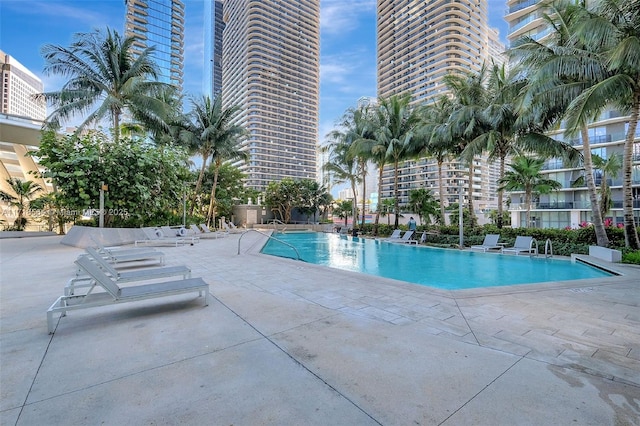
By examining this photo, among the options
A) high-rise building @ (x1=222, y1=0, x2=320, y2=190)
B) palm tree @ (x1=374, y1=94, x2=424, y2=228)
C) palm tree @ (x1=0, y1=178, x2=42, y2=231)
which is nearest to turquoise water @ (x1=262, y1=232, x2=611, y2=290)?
palm tree @ (x1=374, y1=94, x2=424, y2=228)

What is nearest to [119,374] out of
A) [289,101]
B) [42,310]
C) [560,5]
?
[42,310]

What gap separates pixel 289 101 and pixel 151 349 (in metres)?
93.4

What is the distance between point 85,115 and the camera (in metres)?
14.9

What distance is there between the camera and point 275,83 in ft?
286

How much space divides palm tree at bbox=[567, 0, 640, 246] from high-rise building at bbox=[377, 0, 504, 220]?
2424 inches

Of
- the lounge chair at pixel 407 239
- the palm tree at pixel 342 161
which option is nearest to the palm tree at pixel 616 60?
the lounge chair at pixel 407 239

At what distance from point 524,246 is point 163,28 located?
90205 millimetres

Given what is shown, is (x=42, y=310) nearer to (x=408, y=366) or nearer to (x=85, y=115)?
(x=408, y=366)

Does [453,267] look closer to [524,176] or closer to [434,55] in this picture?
[524,176]

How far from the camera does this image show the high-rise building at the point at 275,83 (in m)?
84.0

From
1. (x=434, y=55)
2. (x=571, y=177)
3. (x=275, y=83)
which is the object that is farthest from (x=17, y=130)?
(x=434, y=55)

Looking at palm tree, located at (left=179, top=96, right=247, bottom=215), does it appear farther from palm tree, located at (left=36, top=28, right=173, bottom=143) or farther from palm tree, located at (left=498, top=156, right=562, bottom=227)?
palm tree, located at (left=498, top=156, right=562, bottom=227)

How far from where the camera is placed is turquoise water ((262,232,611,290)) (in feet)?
26.8

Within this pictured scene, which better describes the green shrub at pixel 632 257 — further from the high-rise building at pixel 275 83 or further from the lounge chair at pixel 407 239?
the high-rise building at pixel 275 83
